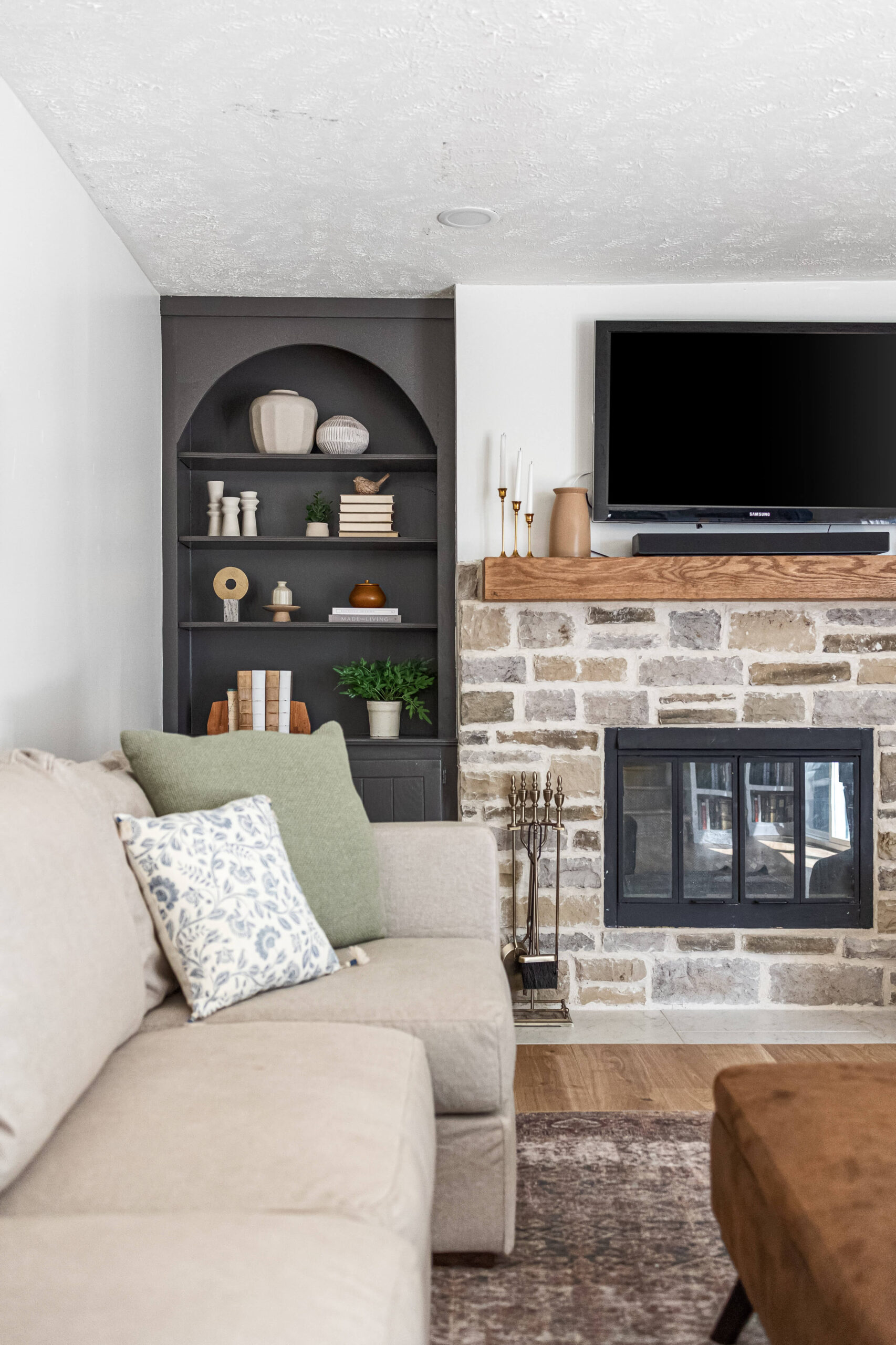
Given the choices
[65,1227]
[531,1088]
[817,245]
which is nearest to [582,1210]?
[531,1088]

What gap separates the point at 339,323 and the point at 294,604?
1.09 metres

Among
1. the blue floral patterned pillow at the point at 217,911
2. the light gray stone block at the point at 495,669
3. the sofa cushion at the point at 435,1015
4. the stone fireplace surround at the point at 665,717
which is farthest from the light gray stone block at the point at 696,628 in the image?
the blue floral patterned pillow at the point at 217,911

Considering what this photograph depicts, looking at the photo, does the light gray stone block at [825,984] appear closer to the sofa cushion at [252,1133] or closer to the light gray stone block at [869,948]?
the light gray stone block at [869,948]

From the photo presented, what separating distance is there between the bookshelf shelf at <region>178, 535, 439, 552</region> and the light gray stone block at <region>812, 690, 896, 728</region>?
1.49 m

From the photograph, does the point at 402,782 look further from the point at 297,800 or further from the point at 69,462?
the point at 69,462

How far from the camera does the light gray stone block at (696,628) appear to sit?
3.53 metres

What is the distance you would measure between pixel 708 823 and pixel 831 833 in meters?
0.43

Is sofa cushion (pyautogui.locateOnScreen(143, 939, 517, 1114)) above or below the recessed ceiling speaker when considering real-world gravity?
below

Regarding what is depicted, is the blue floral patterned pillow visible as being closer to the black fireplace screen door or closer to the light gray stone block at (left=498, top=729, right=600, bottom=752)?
the light gray stone block at (left=498, top=729, right=600, bottom=752)

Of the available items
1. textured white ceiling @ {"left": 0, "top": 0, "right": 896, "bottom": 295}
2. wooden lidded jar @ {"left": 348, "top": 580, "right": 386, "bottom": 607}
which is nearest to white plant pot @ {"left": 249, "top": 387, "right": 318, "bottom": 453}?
textured white ceiling @ {"left": 0, "top": 0, "right": 896, "bottom": 295}

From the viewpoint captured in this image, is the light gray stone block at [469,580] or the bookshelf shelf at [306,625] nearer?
the light gray stone block at [469,580]

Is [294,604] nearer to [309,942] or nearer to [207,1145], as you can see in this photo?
[309,942]

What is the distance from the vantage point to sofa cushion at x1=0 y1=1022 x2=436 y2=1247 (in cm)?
119

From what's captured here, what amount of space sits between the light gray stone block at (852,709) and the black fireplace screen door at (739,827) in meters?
0.04
